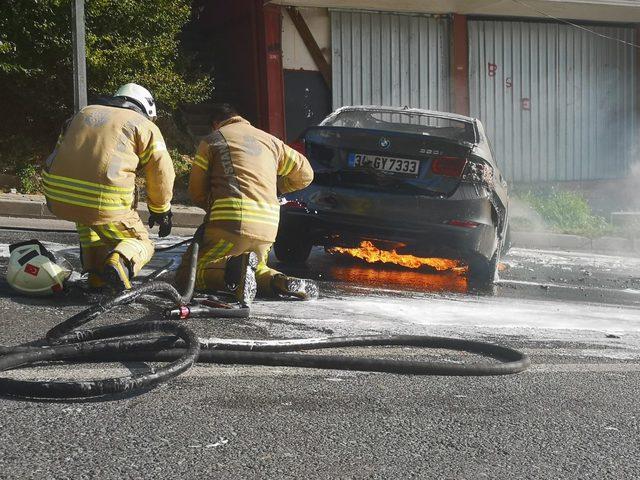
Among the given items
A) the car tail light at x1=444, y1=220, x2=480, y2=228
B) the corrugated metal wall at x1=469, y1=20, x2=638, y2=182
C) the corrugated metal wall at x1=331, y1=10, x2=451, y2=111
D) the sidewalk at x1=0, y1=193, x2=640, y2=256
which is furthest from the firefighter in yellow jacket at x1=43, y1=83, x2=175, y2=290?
the corrugated metal wall at x1=469, y1=20, x2=638, y2=182

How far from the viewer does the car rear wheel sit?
795 centimetres

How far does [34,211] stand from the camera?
1105 centimetres

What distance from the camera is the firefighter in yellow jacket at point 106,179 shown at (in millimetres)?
5730

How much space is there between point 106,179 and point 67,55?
7.21 meters

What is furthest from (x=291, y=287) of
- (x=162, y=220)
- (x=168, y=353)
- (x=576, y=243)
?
(x=576, y=243)

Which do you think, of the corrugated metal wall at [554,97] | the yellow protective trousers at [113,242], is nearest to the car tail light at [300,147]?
the yellow protective trousers at [113,242]

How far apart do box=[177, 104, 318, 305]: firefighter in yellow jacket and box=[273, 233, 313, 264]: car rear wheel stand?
1.48 metres

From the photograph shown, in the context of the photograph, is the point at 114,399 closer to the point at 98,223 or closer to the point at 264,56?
the point at 98,223

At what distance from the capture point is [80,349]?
13.2 ft

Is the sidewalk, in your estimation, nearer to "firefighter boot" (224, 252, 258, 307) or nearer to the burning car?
the burning car

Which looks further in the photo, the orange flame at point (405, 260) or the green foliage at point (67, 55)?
the green foliage at point (67, 55)

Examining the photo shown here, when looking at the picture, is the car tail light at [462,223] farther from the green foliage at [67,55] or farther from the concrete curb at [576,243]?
the green foliage at [67,55]

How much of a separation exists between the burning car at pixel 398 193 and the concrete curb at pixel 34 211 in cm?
417

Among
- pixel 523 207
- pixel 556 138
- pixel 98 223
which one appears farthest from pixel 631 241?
pixel 98 223
